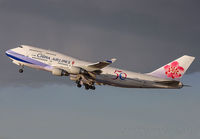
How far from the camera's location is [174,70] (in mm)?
71688

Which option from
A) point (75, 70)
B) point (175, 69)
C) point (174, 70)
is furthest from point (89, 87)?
point (175, 69)

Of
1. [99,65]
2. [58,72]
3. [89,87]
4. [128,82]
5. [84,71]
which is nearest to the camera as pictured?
[99,65]

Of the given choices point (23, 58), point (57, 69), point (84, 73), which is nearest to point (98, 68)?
point (84, 73)

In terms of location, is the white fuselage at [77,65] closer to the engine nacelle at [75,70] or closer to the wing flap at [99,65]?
the engine nacelle at [75,70]

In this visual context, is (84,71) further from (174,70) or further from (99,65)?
(174,70)

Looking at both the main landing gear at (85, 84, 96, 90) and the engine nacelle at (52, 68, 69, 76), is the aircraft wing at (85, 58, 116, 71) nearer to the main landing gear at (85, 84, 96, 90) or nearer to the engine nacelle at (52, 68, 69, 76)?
the engine nacelle at (52, 68, 69, 76)

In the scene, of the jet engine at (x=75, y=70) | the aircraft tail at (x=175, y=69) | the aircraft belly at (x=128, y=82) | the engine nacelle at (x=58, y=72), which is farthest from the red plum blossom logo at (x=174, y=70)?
the engine nacelle at (x=58, y=72)

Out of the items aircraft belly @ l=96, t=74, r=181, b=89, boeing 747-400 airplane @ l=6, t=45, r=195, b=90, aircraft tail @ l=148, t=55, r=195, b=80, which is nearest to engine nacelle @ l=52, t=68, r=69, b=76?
boeing 747-400 airplane @ l=6, t=45, r=195, b=90

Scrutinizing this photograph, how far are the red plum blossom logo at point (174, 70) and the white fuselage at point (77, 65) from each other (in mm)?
2899

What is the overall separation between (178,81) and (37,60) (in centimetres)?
2430

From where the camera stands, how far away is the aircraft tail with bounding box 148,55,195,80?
7131 centimetres

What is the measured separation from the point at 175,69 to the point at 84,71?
18.0 meters

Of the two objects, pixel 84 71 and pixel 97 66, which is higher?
pixel 97 66

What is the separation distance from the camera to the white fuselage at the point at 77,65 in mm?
66219
